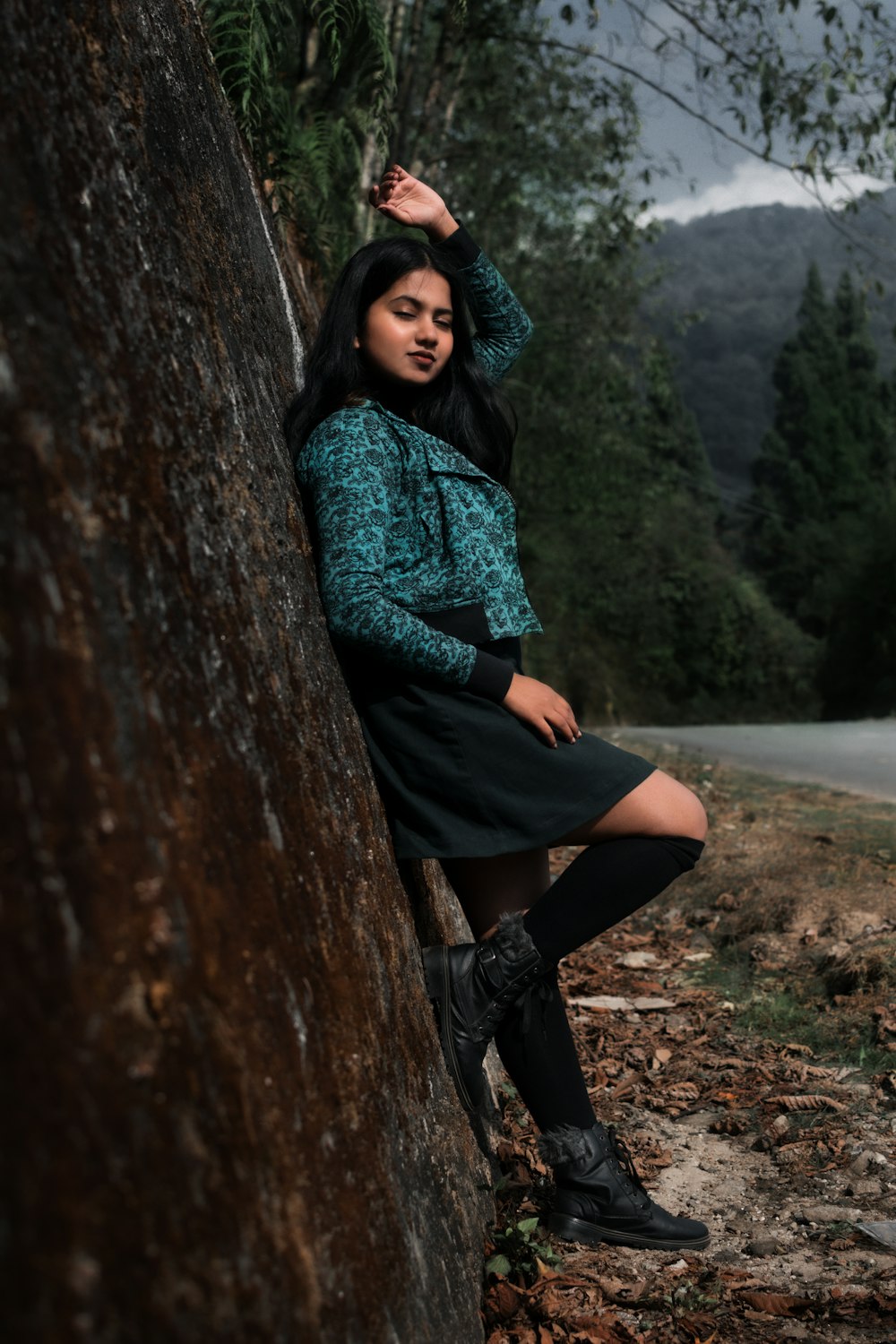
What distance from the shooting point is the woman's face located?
2.93 metres

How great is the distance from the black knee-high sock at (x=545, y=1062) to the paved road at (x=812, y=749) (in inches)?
246

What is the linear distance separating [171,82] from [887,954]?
390 centimetres

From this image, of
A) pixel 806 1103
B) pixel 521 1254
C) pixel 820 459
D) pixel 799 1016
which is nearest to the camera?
pixel 521 1254

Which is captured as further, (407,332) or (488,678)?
(407,332)

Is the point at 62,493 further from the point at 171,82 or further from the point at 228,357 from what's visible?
the point at 171,82

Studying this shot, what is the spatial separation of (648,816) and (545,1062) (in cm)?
63

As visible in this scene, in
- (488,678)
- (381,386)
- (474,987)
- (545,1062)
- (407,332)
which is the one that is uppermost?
(407,332)

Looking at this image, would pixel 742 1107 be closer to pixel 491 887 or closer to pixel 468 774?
pixel 491 887

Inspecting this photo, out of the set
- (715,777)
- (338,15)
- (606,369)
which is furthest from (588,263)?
(338,15)

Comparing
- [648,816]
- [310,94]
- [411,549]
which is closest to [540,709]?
[648,816]

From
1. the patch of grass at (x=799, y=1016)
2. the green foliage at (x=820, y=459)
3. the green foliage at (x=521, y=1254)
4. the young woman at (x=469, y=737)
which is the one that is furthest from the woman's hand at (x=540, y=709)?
the green foliage at (x=820, y=459)

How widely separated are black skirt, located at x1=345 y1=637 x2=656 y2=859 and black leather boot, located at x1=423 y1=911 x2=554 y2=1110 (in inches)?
10.6

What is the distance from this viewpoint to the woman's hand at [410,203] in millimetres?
3189

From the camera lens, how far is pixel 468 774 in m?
2.57
